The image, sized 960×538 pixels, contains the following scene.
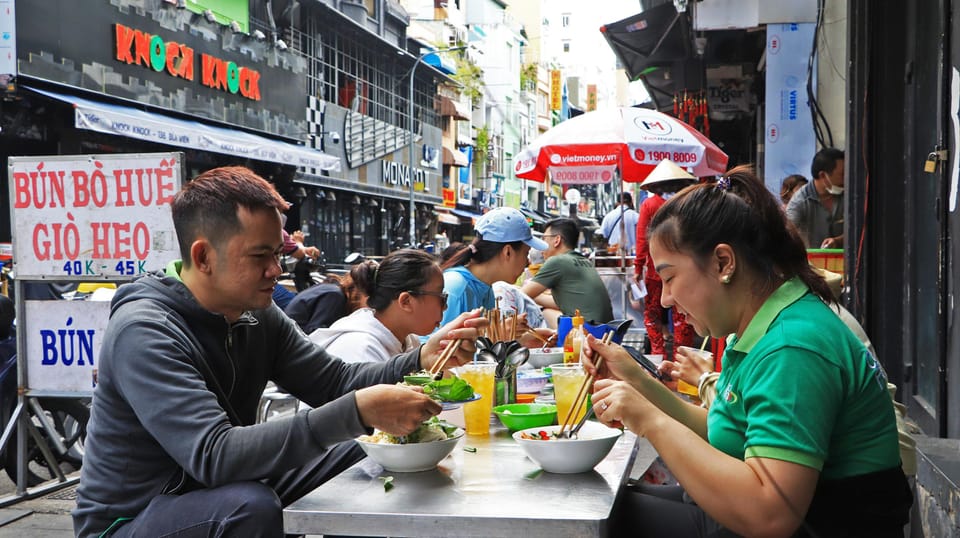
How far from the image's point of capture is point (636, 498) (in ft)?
8.43

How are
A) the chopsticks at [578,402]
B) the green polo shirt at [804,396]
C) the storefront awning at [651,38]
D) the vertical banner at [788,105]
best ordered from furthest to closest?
1. the storefront awning at [651,38]
2. the vertical banner at [788,105]
3. the chopsticks at [578,402]
4. the green polo shirt at [804,396]

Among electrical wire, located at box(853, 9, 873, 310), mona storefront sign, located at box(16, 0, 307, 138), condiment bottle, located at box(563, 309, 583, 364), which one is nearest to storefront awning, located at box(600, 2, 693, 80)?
electrical wire, located at box(853, 9, 873, 310)

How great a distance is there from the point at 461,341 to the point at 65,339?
316cm

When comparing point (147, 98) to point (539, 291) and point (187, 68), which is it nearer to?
point (187, 68)

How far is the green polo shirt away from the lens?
1725 mm

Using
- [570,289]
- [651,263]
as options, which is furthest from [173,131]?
[651,263]

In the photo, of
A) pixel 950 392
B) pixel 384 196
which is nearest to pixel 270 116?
pixel 384 196

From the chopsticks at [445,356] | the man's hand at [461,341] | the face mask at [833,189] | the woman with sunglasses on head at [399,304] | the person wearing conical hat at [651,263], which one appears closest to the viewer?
the chopsticks at [445,356]

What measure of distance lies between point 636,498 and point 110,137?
15.9 m

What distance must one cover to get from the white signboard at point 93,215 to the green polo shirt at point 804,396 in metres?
3.62

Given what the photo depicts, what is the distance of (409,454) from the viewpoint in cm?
221

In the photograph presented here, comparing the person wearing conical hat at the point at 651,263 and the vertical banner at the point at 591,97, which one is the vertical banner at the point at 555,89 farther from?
the person wearing conical hat at the point at 651,263

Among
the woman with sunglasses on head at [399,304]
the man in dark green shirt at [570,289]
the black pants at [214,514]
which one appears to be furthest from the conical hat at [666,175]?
the black pants at [214,514]

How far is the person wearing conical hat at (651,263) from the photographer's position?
7.97m
